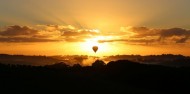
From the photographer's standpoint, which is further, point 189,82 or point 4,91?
point 189,82

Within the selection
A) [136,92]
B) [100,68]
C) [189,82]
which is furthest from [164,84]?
[136,92]

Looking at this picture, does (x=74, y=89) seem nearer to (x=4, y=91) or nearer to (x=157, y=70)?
(x=4, y=91)

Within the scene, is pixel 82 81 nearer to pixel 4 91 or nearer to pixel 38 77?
pixel 38 77

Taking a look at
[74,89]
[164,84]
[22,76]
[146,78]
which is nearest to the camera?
[74,89]

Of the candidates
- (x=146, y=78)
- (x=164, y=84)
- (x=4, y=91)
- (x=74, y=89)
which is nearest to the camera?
(x=4, y=91)

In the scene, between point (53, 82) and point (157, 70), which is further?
point (157, 70)

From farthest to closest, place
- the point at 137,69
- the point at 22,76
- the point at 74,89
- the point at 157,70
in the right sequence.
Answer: the point at 137,69, the point at 157,70, the point at 22,76, the point at 74,89

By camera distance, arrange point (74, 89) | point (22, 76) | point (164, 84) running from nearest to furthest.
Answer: point (74, 89) < point (22, 76) < point (164, 84)

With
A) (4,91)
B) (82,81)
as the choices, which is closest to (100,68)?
(82,81)

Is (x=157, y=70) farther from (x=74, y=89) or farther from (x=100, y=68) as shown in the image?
(x=74, y=89)
